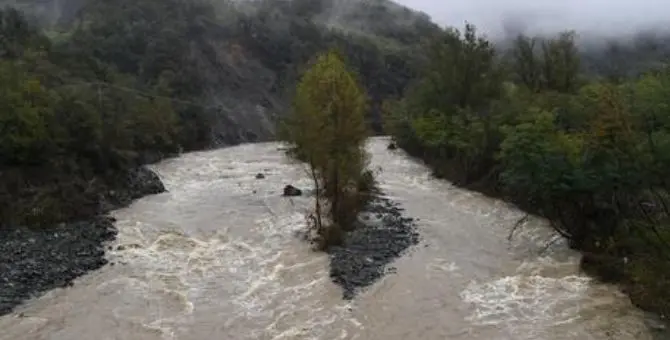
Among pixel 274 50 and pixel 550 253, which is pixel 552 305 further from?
pixel 274 50

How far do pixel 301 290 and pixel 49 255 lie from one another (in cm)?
1197

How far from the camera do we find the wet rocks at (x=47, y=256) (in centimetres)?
2751

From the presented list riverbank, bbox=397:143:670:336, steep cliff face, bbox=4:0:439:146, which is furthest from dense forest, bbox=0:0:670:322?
steep cliff face, bbox=4:0:439:146

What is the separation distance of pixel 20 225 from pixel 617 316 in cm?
2804

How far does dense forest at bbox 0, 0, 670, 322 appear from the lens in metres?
27.8

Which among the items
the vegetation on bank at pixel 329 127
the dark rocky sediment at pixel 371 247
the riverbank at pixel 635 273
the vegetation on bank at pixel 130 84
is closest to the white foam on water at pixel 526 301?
the riverbank at pixel 635 273

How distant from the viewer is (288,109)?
36500 mm

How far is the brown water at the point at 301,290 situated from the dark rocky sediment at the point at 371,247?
0.62 m

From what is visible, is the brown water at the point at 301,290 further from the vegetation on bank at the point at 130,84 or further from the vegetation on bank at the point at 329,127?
the vegetation on bank at the point at 130,84

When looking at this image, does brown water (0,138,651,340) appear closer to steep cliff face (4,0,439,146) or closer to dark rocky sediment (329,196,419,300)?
dark rocky sediment (329,196,419,300)

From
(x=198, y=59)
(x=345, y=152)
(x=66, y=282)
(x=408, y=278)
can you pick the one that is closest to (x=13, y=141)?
(x=66, y=282)

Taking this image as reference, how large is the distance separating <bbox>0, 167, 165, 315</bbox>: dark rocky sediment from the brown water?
0.80 metres

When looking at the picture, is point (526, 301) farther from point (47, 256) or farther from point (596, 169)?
point (47, 256)

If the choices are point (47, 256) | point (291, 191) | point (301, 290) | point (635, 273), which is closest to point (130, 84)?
point (291, 191)
